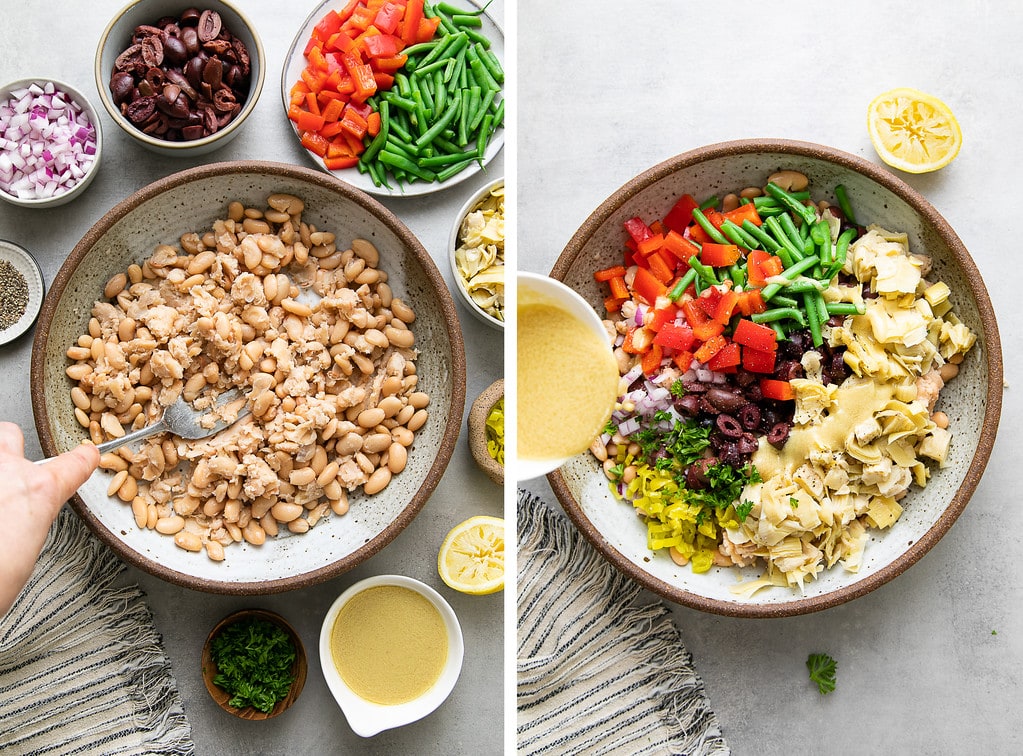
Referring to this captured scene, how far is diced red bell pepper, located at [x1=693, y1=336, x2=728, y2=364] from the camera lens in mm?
2156

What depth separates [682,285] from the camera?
7.21 feet

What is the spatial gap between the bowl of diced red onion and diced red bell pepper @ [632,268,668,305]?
4.65 feet

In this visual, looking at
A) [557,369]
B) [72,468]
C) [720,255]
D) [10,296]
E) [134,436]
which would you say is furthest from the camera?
[10,296]

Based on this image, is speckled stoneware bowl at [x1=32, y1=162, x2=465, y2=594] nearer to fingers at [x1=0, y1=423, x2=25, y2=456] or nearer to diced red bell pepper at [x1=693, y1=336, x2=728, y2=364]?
fingers at [x1=0, y1=423, x2=25, y2=456]

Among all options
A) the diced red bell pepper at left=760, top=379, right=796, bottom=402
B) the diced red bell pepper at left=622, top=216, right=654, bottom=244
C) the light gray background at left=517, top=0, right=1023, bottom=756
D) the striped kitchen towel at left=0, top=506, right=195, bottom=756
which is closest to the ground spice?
the striped kitchen towel at left=0, top=506, right=195, bottom=756

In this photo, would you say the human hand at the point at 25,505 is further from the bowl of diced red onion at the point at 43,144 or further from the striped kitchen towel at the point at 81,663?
the bowl of diced red onion at the point at 43,144

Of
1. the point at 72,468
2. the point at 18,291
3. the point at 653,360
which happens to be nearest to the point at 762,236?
the point at 653,360

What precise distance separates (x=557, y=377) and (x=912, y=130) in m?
1.56

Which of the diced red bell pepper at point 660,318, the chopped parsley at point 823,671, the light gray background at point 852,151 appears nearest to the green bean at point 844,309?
the diced red bell pepper at point 660,318

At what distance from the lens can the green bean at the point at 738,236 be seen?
2.24 meters

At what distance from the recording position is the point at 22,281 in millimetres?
2340

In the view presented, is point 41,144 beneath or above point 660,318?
above

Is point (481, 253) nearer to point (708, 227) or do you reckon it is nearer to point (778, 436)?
point (708, 227)

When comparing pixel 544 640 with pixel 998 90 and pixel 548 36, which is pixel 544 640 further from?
pixel 998 90
